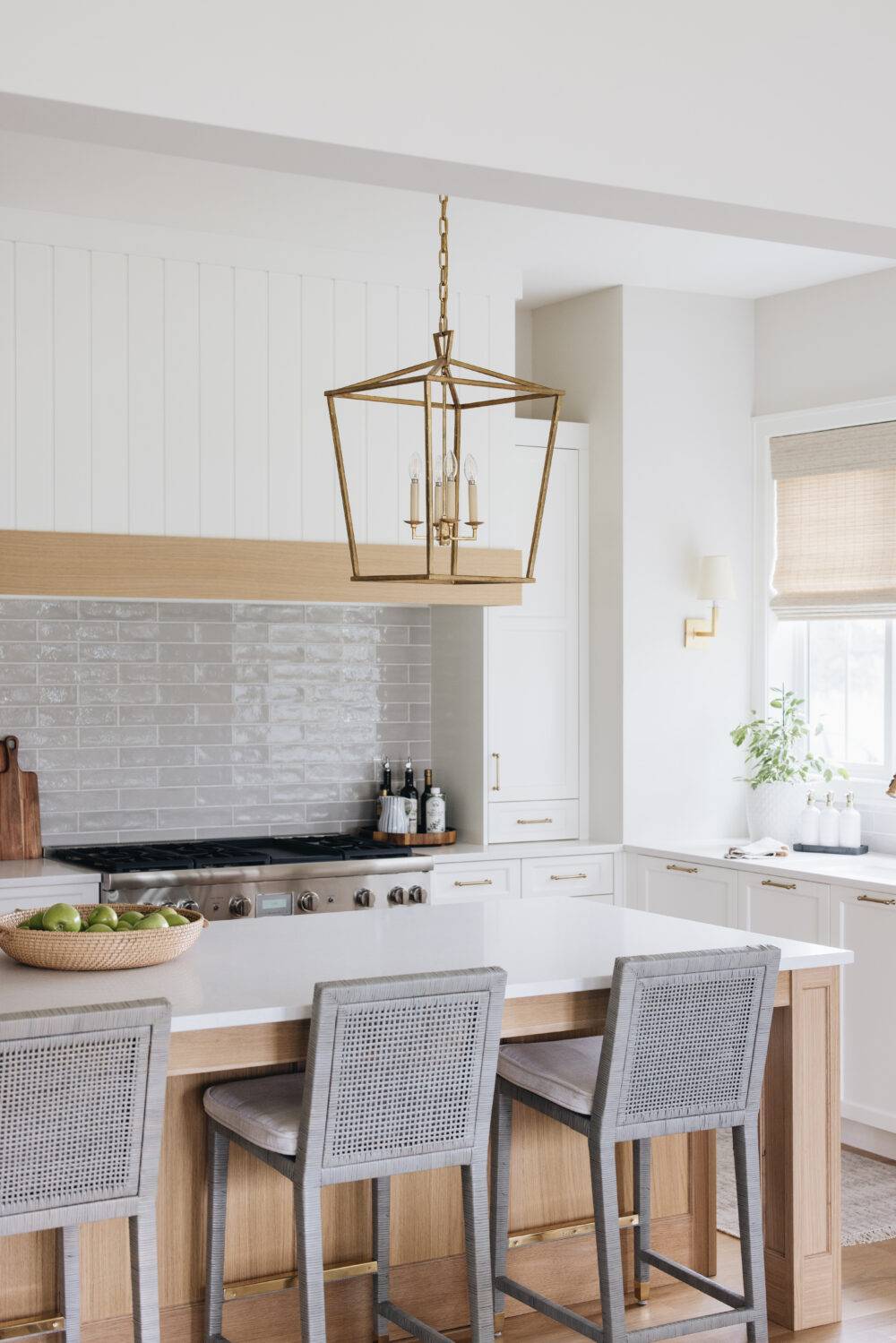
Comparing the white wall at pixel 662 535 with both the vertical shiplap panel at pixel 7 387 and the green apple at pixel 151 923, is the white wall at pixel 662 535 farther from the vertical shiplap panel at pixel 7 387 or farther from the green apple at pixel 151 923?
the green apple at pixel 151 923

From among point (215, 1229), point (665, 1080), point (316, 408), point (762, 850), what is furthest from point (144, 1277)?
point (762, 850)

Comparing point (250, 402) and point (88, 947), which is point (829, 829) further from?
point (88, 947)

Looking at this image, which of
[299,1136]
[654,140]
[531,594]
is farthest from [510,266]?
[299,1136]

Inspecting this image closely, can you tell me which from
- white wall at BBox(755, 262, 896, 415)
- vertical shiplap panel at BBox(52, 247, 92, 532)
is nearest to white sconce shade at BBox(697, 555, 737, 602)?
white wall at BBox(755, 262, 896, 415)

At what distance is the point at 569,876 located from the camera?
18.8 feet

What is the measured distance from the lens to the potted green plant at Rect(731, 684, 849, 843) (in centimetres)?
574

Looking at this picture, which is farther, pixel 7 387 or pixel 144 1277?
pixel 7 387

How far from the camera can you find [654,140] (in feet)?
7.52

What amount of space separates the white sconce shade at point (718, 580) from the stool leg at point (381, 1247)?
3067 millimetres

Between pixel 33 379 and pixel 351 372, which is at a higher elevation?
pixel 351 372

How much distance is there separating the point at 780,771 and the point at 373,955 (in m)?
2.78

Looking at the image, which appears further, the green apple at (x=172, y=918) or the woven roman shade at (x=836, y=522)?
the woven roman shade at (x=836, y=522)

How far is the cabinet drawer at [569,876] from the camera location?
18.5 ft

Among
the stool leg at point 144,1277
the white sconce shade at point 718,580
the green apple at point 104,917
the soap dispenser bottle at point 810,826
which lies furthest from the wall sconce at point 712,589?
the stool leg at point 144,1277
